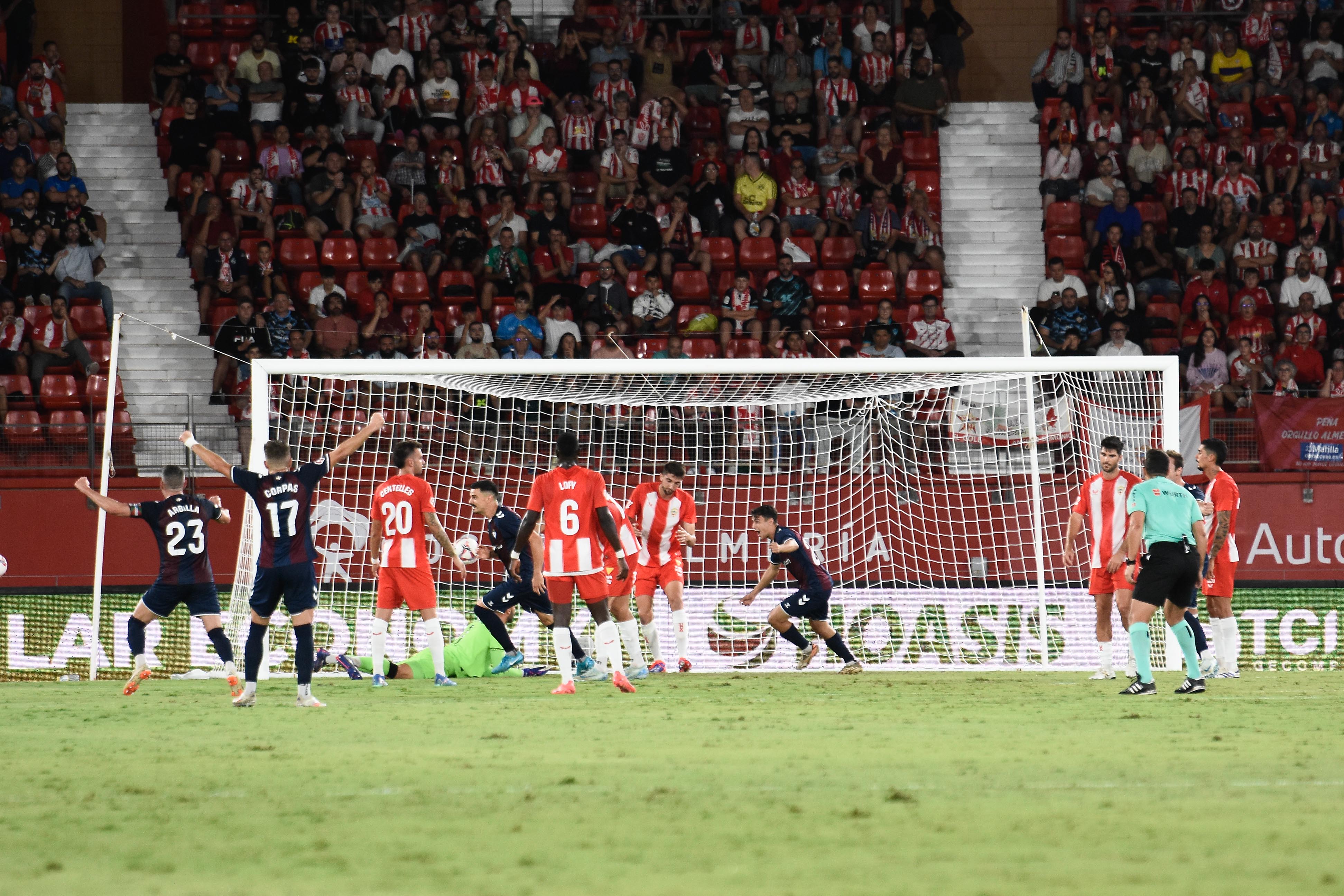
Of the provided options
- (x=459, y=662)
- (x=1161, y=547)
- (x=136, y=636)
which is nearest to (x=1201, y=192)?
(x=1161, y=547)

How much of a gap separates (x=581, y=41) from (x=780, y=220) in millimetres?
4366

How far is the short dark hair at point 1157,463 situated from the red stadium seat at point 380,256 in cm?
1135

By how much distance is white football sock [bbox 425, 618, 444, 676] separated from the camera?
1334 cm

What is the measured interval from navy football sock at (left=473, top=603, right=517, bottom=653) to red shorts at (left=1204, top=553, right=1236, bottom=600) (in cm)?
626

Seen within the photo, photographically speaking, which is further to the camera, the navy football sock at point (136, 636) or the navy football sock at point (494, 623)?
the navy football sock at point (494, 623)

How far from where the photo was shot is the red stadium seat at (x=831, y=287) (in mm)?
19719

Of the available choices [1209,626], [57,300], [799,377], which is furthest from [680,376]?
[57,300]

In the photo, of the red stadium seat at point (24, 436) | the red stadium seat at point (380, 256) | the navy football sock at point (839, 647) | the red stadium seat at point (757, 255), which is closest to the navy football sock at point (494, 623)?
the navy football sock at point (839, 647)

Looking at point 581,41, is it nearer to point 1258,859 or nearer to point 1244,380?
point 1244,380

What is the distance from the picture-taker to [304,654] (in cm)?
1116

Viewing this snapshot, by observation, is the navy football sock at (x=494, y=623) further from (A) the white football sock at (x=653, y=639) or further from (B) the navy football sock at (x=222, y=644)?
(B) the navy football sock at (x=222, y=644)

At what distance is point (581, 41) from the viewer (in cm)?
2234

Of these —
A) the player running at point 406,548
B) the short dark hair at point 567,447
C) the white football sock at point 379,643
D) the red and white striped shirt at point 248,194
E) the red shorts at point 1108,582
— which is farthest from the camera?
the red and white striped shirt at point 248,194

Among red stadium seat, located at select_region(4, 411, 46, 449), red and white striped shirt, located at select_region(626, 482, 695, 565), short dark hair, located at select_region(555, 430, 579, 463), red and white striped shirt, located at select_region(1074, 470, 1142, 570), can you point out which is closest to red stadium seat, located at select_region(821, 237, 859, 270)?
red and white striped shirt, located at select_region(626, 482, 695, 565)
